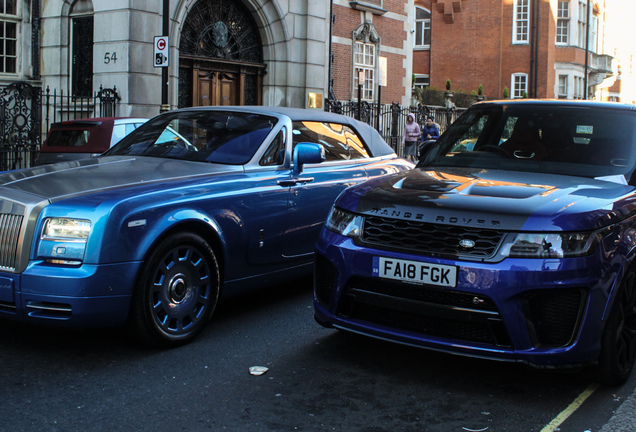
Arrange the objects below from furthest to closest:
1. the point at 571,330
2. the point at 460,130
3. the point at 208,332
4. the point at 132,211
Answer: the point at 460,130, the point at 208,332, the point at 132,211, the point at 571,330

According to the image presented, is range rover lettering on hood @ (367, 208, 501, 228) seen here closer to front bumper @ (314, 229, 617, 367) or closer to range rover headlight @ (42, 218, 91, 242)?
front bumper @ (314, 229, 617, 367)

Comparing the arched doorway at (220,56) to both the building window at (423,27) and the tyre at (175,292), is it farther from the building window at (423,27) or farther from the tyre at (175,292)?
the building window at (423,27)

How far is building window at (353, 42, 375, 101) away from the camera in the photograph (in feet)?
85.5

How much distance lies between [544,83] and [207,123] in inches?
1663

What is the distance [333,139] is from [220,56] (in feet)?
49.1

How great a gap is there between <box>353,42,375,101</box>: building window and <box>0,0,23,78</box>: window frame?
11.6 metres

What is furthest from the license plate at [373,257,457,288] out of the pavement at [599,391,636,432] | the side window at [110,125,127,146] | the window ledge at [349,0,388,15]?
the window ledge at [349,0,388,15]

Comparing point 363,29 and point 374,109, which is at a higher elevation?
point 363,29

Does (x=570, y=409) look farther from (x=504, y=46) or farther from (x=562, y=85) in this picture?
(x=562, y=85)

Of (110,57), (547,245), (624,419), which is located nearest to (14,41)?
(110,57)

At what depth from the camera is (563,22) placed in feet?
153

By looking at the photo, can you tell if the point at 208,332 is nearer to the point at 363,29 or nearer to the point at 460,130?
the point at 460,130

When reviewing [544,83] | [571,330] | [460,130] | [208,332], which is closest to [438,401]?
[571,330]

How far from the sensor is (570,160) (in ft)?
16.5
